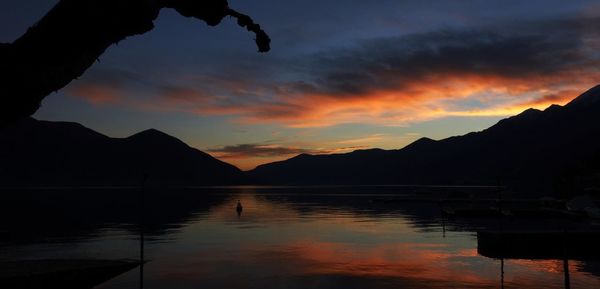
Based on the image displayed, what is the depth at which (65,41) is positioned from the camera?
4137 millimetres

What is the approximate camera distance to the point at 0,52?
405cm

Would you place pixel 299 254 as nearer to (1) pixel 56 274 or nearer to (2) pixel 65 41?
(1) pixel 56 274

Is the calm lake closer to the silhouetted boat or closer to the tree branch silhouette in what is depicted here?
the silhouetted boat

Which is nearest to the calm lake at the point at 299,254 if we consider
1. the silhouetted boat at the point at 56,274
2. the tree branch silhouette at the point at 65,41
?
the silhouetted boat at the point at 56,274

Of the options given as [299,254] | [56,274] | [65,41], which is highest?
[65,41]

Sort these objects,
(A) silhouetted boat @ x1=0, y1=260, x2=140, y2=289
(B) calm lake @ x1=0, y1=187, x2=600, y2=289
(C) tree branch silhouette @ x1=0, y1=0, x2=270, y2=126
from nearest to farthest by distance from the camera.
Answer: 1. (C) tree branch silhouette @ x1=0, y1=0, x2=270, y2=126
2. (A) silhouetted boat @ x1=0, y1=260, x2=140, y2=289
3. (B) calm lake @ x1=0, y1=187, x2=600, y2=289

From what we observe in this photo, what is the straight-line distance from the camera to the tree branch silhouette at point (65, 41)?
13.3 ft

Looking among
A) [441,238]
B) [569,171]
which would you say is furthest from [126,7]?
[569,171]

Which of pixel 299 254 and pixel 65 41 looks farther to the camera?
pixel 299 254

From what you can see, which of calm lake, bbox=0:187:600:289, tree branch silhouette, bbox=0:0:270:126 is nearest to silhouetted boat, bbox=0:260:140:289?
calm lake, bbox=0:187:600:289

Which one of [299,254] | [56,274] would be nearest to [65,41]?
[56,274]

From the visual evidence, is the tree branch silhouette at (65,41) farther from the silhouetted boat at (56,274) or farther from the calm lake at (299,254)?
the calm lake at (299,254)

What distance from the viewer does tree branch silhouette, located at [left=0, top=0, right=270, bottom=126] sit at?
4.06 meters

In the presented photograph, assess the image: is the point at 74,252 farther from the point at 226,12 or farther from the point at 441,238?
the point at 226,12
